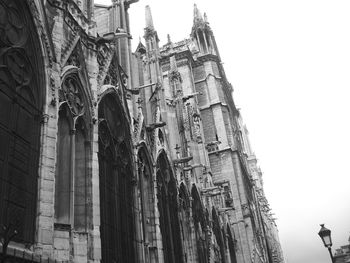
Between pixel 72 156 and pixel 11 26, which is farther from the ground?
pixel 11 26

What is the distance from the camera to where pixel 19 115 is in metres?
9.75

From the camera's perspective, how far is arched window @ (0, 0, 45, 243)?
343 inches

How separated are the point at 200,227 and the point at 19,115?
14.9 m

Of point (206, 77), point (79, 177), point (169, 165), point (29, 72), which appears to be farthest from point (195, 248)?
point (206, 77)

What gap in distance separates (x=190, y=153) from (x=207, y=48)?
26.6m

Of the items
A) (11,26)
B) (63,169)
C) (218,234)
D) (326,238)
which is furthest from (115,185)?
(218,234)

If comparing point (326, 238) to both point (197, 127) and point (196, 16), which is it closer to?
point (197, 127)

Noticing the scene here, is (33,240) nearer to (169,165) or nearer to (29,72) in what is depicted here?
(29,72)

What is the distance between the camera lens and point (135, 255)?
13.8 meters

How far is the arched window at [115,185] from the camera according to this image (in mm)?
12625

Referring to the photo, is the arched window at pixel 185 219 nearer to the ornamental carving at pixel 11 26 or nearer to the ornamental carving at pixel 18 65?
the ornamental carving at pixel 18 65

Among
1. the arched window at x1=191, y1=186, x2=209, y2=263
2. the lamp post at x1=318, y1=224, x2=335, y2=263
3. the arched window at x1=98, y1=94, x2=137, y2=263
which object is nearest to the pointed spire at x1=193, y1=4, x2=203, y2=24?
the arched window at x1=191, y1=186, x2=209, y2=263

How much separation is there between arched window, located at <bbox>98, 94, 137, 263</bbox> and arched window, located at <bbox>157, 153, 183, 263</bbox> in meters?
3.34

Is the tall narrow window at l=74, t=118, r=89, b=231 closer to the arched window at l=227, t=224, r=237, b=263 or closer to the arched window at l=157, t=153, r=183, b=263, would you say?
the arched window at l=157, t=153, r=183, b=263
